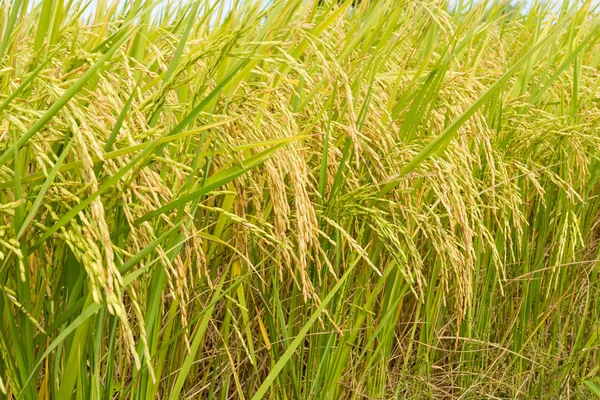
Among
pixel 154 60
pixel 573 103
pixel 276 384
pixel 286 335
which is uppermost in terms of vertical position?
pixel 573 103

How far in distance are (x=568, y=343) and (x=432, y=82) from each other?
1.18 meters

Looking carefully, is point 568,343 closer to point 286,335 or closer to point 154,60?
point 286,335

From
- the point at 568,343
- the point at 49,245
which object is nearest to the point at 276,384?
the point at 49,245

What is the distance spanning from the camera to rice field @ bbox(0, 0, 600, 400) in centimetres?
117

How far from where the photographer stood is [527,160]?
2379mm

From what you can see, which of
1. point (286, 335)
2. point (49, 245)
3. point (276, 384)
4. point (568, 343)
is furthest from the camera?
point (568, 343)

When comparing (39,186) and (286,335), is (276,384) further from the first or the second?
(39,186)

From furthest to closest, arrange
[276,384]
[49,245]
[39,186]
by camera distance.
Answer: [276,384]
[49,245]
[39,186]

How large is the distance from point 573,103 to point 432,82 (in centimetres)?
73

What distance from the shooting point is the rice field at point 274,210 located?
117cm

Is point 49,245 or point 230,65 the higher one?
point 230,65

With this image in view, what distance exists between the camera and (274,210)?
145 cm

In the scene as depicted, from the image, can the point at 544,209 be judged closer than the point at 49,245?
No

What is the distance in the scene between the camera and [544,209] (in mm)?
2492
